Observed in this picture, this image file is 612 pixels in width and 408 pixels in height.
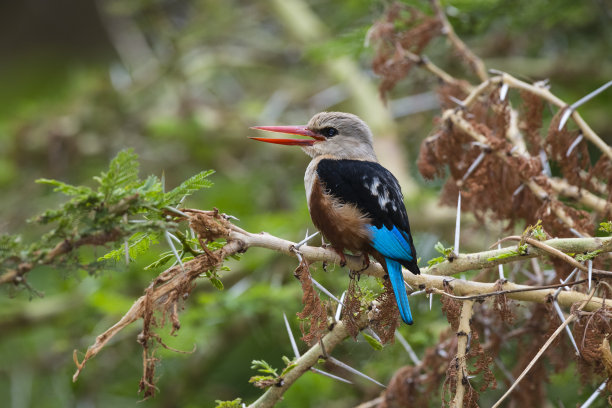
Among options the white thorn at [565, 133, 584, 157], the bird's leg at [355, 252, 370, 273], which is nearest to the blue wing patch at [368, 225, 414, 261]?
the bird's leg at [355, 252, 370, 273]

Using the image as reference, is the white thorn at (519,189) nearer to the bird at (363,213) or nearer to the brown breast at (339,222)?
the bird at (363,213)

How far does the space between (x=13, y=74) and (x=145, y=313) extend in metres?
7.63

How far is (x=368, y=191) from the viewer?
3.01 m

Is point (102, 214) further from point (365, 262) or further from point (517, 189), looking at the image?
point (517, 189)

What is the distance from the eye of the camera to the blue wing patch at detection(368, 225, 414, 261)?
2611mm

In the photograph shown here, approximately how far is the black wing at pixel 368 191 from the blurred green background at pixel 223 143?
71 centimetres

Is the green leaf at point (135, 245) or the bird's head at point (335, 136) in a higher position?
the green leaf at point (135, 245)

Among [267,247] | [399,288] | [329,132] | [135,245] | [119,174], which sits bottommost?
[399,288]

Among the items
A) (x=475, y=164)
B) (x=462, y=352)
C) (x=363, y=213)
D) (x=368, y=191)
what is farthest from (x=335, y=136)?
(x=462, y=352)

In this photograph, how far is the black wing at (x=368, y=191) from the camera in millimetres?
2918

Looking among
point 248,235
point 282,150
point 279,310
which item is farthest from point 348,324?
point 282,150

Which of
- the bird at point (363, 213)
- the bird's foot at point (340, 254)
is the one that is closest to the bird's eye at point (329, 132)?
the bird at point (363, 213)

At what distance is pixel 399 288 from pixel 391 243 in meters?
0.27

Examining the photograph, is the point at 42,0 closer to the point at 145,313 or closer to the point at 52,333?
the point at 52,333
